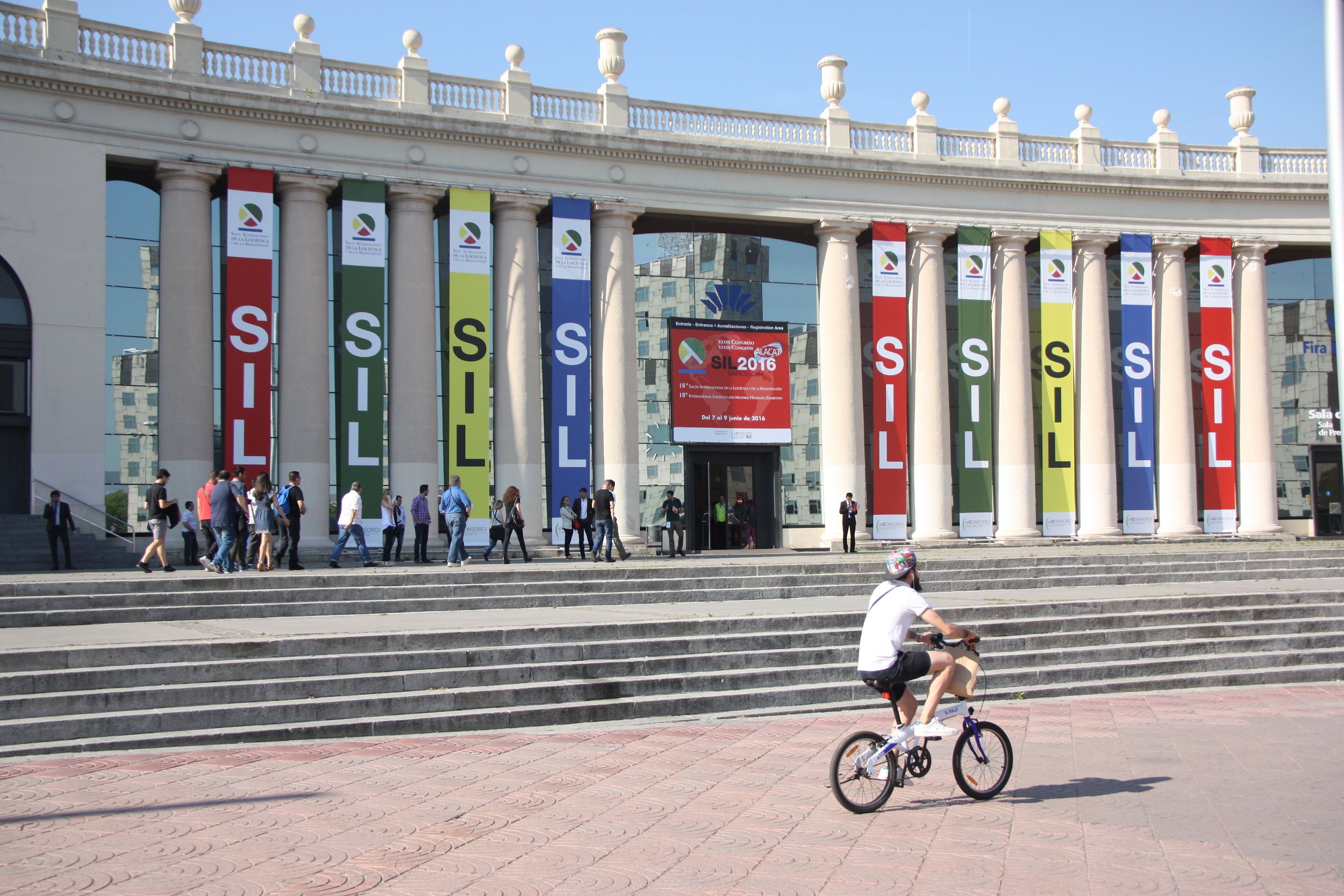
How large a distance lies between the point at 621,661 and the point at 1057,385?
2256 centimetres

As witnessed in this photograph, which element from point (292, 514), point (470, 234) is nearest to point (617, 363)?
point (470, 234)

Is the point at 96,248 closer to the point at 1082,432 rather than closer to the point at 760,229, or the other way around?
the point at 760,229

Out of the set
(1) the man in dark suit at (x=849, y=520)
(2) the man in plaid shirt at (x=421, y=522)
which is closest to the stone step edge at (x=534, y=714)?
(2) the man in plaid shirt at (x=421, y=522)

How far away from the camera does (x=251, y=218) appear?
25562 mm

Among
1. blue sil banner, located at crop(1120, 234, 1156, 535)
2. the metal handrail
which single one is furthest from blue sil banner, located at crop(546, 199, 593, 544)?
blue sil banner, located at crop(1120, 234, 1156, 535)

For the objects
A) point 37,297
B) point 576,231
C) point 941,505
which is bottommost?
point 941,505

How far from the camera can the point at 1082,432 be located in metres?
32.4

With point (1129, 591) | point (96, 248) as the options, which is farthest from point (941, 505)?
point (96, 248)

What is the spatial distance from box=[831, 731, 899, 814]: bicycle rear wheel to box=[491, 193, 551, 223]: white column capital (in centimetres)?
2198

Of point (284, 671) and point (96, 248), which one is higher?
point (96, 248)

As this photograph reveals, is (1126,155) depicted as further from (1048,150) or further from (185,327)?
(185,327)

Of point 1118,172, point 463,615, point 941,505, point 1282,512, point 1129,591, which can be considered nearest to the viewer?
point 463,615

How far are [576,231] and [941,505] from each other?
11765 mm

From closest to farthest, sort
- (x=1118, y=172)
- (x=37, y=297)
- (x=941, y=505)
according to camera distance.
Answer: (x=37, y=297), (x=941, y=505), (x=1118, y=172)
